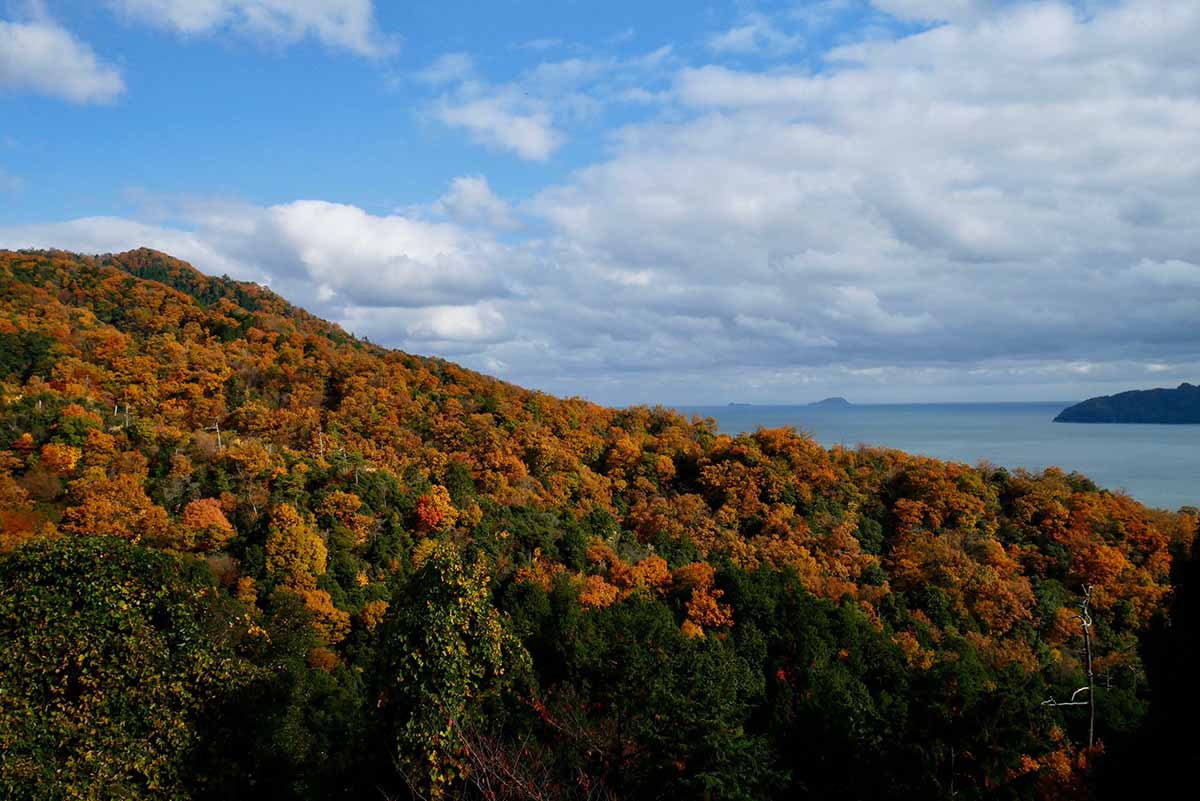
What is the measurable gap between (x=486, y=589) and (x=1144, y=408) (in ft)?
400

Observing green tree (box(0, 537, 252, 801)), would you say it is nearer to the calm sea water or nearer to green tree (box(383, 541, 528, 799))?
green tree (box(383, 541, 528, 799))

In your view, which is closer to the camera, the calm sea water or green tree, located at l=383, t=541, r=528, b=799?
green tree, located at l=383, t=541, r=528, b=799

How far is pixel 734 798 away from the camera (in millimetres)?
8141

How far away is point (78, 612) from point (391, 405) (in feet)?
97.5

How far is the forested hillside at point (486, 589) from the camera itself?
9.01 meters

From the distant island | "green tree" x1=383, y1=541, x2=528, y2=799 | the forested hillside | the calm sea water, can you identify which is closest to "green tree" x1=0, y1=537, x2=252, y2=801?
the forested hillside

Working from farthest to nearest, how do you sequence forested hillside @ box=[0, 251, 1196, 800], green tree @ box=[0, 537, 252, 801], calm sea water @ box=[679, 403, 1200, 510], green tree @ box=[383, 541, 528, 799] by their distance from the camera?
calm sea water @ box=[679, 403, 1200, 510] → forested hillside @ box=[0, 251, 1196, 800] → green tree @ box=[0, 537, 252, 801] → green tree @ box=[383, 541, 528, 799]

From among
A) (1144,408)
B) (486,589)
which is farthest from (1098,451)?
(486,589)

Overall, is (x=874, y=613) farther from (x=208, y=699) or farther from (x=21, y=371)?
(x=21, y=371)

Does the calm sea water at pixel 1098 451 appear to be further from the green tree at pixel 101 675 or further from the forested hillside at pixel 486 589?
the green tree at pixel 101 675

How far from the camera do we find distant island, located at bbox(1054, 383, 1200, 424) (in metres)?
96.0

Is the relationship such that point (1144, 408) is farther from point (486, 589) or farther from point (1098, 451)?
point (486, 589)

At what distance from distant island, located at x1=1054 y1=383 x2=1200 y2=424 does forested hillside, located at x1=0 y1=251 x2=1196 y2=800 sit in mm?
83282

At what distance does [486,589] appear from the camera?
371 inches
